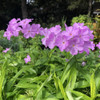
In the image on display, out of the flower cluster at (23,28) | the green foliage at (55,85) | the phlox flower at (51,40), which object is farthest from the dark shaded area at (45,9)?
the phlox flower at (51,40)

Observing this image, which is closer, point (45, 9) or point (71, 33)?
point (71, 33)

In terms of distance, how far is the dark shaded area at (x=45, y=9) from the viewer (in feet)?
51.4

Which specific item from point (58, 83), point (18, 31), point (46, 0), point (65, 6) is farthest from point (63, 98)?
point (65, 6)

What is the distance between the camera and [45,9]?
1628 centimetres

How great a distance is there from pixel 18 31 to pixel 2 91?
1.94ft

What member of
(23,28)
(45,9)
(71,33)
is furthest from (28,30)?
(45,9)

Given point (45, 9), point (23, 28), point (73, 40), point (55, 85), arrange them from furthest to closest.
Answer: point (45, 9)
point (23, 28)
point (55, 85)
point (73, 40)

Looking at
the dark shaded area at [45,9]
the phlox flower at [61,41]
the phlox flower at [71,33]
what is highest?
the dark shaded area at [45,9]

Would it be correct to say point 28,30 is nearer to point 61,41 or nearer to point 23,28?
point 23,28

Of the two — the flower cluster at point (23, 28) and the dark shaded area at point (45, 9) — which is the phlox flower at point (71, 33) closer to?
the flower cluster at point (23, 28)

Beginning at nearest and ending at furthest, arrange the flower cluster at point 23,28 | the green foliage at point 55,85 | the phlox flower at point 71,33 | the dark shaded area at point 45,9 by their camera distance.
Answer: the phlox flower at point 71,33
the green foliage at point 55,85
the flower cluster at point 23,28
the dark shaded area at point 45,9

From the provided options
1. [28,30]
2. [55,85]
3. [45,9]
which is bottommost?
[55,85]

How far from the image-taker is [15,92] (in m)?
1.39

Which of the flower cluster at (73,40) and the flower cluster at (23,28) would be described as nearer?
the flower cluster at (73,40)
